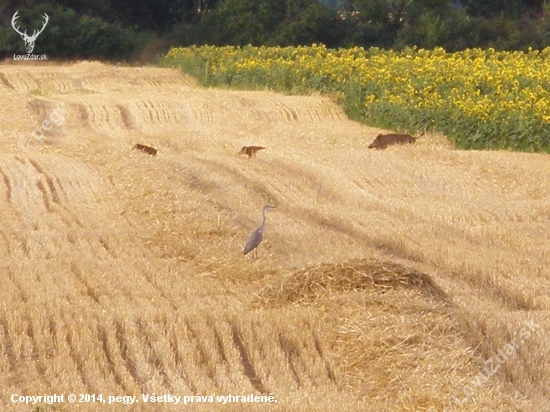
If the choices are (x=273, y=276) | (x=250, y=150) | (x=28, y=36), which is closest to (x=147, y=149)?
(x=250, y=150)

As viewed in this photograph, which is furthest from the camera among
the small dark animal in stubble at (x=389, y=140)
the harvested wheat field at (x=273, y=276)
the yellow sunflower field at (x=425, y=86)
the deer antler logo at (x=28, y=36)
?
the deer antler logo at (x=28, y=36)

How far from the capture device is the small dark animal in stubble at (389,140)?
50.5 ft

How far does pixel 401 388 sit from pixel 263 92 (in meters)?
17.2

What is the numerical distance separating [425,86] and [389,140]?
3428mm

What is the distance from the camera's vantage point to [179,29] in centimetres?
3884

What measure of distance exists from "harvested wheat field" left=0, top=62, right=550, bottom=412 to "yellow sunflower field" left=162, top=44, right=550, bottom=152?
3.98 feet

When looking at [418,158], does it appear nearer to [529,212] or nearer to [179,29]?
[529,212]

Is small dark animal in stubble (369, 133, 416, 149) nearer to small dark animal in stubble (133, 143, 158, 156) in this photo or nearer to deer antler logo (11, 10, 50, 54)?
small dark animal in stubble (133, 143, 158, 156)

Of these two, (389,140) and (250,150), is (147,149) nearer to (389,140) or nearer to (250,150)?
(250,150)

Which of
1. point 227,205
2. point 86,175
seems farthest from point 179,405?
point 86,175

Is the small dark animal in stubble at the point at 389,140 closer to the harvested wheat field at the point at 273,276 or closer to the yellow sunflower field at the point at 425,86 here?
the harvested wheat field at the point at 273,276

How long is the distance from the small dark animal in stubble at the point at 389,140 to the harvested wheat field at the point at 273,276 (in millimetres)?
306

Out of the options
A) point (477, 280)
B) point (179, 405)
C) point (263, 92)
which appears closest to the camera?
point (179, 405)

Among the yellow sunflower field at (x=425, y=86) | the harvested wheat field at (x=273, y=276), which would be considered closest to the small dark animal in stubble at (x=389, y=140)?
the harvested wheat field at (x=273, y=276)
